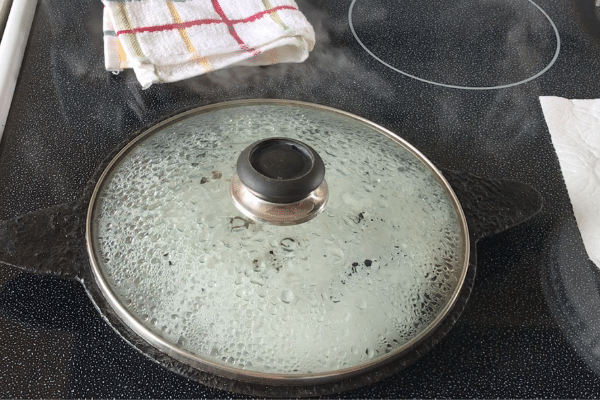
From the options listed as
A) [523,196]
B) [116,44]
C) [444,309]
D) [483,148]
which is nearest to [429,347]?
[444,309]

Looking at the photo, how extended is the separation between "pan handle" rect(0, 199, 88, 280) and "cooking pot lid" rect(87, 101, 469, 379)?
3 centimetres

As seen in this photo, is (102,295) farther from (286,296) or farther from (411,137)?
(411,137)

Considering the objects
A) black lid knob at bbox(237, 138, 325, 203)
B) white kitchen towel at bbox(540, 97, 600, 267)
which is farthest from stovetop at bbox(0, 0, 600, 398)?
black lid knob at bbox(237, 138, 325, 203)

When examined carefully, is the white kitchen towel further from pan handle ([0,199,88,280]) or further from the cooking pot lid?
pan handle ([0,199,88,280])

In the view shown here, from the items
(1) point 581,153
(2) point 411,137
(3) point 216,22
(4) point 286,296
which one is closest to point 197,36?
(3) point 216,22

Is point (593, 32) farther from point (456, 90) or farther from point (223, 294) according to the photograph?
point (223, 294)

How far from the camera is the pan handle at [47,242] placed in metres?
0.59

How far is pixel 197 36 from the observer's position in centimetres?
87

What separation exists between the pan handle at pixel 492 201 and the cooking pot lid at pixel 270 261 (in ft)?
0.13

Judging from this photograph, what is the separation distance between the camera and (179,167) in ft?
2.11

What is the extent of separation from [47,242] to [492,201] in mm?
530

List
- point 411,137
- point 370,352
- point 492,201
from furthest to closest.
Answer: point 411,137 → point 492,201 → point 370,352

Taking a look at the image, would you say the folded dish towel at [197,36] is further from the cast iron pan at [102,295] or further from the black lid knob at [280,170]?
the black lid knob at [280,170]

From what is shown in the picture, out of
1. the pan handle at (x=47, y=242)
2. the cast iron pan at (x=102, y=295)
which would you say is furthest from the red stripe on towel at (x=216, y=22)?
the pan handle at (x=47, y=242)
